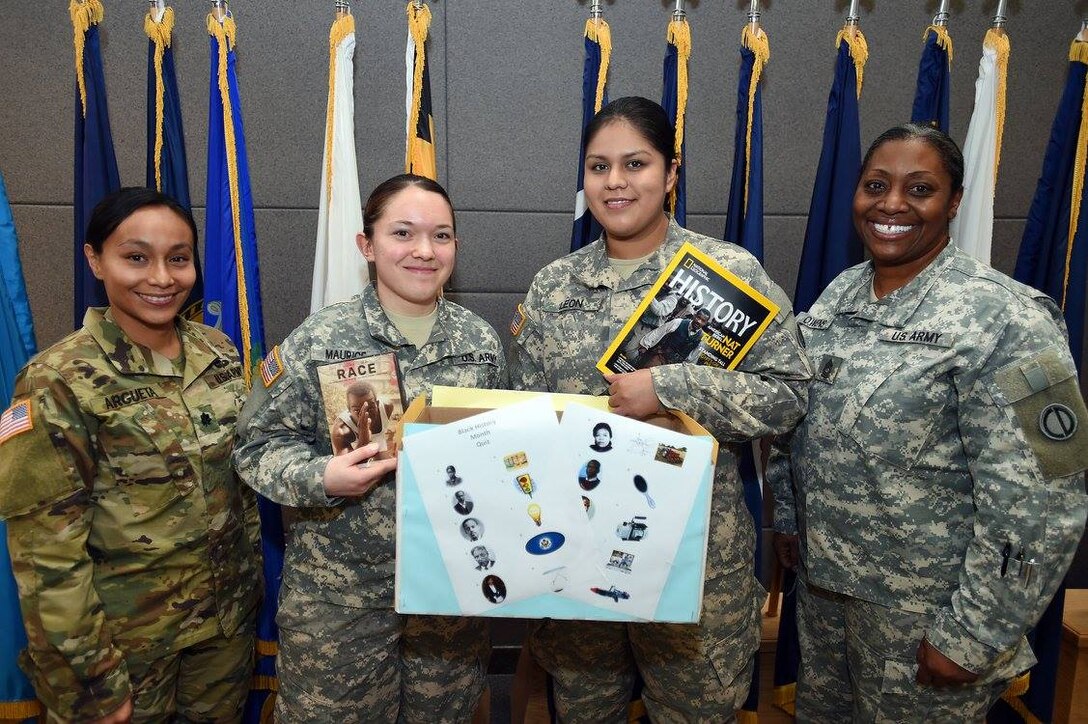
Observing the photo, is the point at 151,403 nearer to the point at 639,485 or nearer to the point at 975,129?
the point at 639,485

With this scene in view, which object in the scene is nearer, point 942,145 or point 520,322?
point 942,145

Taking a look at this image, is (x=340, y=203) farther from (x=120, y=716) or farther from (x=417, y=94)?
(x=120, y=716)

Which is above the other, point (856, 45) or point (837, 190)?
point (856, 45)

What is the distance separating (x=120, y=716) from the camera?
4.37ft

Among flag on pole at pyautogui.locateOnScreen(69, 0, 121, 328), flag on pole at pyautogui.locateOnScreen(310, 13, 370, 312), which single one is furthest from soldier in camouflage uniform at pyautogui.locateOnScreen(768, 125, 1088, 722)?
flag on pole at pyautogui.locateOnScreen(69, 0, 121, 328)

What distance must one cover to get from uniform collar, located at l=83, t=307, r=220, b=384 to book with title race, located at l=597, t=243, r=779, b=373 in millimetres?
1054

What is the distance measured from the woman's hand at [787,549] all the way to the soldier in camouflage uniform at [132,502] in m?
1.60

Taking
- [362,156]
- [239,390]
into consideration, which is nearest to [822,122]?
[362,156]

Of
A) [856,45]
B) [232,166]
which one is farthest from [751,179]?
[232,166]

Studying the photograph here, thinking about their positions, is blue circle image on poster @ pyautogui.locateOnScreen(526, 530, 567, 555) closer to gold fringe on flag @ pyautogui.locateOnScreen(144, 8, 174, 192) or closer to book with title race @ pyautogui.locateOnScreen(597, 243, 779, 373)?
book with title race @ pyautogui.locateOnScreen(597, 243, 779, 373)

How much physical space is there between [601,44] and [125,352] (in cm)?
171

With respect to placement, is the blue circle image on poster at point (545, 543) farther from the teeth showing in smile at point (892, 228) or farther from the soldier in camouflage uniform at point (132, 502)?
the teeth showing in smile at point (892, 228)

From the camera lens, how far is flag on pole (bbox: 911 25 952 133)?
2.05 m

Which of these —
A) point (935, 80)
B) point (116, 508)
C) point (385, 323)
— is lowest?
point (116, 508)
